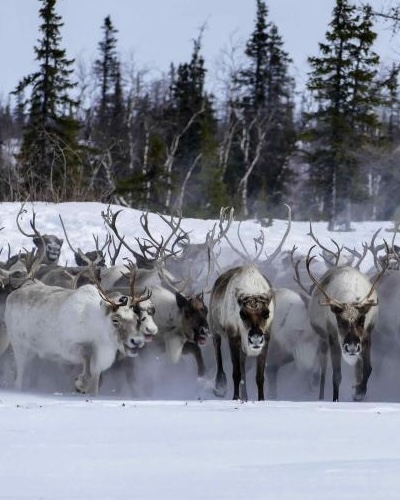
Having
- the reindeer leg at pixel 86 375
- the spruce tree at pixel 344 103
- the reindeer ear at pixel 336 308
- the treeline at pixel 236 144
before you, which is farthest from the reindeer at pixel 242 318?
the spruce tree at pixel 344 103

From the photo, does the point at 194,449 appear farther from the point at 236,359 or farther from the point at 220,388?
the point at 220,388

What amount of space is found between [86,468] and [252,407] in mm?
2815

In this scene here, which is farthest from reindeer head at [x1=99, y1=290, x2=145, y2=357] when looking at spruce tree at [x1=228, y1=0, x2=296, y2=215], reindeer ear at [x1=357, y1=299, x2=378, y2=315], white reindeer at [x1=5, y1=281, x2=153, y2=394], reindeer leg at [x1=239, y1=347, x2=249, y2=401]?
spruce tree at [x1=228, y1=0, x2=296, y2=215]

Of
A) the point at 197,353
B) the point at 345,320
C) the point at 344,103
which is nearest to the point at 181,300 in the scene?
the point at 197,353

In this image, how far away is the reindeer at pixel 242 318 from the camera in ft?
27.6

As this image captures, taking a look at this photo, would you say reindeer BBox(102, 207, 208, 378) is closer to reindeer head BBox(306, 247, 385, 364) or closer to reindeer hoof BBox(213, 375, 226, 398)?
reindeer hoof BBox(213, 375, 226, 398)

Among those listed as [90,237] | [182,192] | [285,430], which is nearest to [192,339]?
[285,430]

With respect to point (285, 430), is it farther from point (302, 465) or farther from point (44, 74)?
point (44, 74)

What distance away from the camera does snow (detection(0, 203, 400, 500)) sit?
419 cm

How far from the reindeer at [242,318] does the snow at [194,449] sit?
885 millimetres

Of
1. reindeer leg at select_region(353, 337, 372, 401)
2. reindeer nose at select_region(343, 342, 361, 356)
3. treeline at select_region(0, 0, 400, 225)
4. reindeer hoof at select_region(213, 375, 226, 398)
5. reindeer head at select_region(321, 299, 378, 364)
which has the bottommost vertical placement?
reindeer hoof at select_region(213, 375, 226, 398)

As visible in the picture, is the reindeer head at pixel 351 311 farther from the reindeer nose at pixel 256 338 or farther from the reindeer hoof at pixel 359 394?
the reindeer nose at pixel 256 338

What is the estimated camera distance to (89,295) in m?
9.01

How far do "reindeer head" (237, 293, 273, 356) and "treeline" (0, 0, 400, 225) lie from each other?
524 inches
